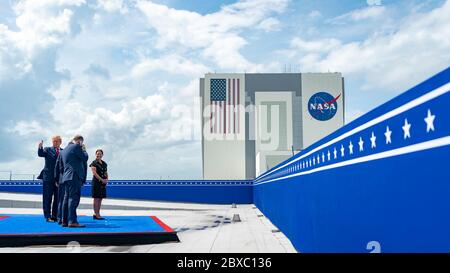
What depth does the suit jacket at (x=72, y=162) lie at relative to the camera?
8.52 meters

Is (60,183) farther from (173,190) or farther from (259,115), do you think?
(259,115)

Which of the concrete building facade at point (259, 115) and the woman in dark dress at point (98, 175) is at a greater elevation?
the concrete building facade at point (259, 115)

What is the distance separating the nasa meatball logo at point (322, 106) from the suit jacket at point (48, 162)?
39522mm

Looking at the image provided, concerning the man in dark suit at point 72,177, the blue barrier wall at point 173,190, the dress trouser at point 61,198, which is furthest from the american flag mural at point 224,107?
the man in dark suit at point 72,177

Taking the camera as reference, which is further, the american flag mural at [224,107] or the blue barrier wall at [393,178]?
the american flag mural at [224,107]

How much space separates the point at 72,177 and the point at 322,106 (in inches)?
1610

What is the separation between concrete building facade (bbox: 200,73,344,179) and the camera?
4409 cm

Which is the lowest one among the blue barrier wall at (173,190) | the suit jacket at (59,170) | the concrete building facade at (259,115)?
the blue barrier wall at (173,190)

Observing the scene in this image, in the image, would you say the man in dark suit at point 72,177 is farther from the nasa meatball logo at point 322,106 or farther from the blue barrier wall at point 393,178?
the nasa meatball logo at point 322,106

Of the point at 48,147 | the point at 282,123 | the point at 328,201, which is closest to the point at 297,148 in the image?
the point at 282,123

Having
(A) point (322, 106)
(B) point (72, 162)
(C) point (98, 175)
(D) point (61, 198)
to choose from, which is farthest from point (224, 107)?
(B) point (72, 162)
